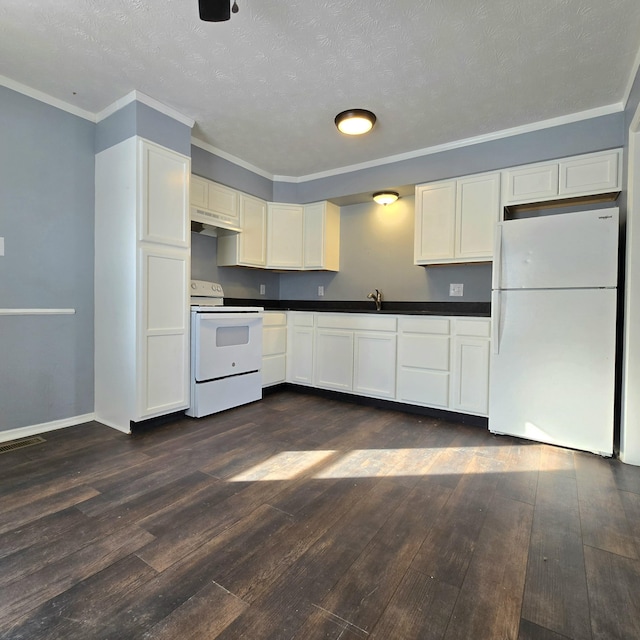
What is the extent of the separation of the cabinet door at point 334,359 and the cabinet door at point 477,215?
1340mm

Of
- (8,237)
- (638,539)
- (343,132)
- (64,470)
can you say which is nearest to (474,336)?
(638,539)

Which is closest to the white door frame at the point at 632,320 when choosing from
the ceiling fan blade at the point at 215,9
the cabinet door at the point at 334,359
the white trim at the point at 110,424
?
the cabinet door at the point at 334,359

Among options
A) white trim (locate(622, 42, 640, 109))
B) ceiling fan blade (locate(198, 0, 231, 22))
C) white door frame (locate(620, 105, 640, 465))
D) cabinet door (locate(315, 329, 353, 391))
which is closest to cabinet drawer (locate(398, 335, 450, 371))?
cabinet door (locate(315, 329, 353, 391))

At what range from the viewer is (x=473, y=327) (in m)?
2.93

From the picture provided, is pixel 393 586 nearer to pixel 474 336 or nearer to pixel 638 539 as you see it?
pixel 638 539

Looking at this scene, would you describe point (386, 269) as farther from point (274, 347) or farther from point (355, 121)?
point (355, 121)

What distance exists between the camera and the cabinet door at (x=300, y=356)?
3.88 m

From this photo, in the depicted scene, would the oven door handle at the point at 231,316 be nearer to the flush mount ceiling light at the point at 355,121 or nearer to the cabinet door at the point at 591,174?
the flush mount ceiling light at the point at 355,121

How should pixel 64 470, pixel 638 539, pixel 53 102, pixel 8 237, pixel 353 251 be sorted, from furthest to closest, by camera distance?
pixel 353 251
pixel 53 102
pixel 8 237
pixel 64 470
pixel 638 539

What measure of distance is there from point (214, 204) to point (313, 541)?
3.00 metres

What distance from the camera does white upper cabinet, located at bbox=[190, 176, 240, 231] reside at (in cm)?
328

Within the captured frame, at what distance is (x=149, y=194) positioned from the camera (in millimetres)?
2600

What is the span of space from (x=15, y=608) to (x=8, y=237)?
2.26 metres

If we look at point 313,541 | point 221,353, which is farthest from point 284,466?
point 221,353
